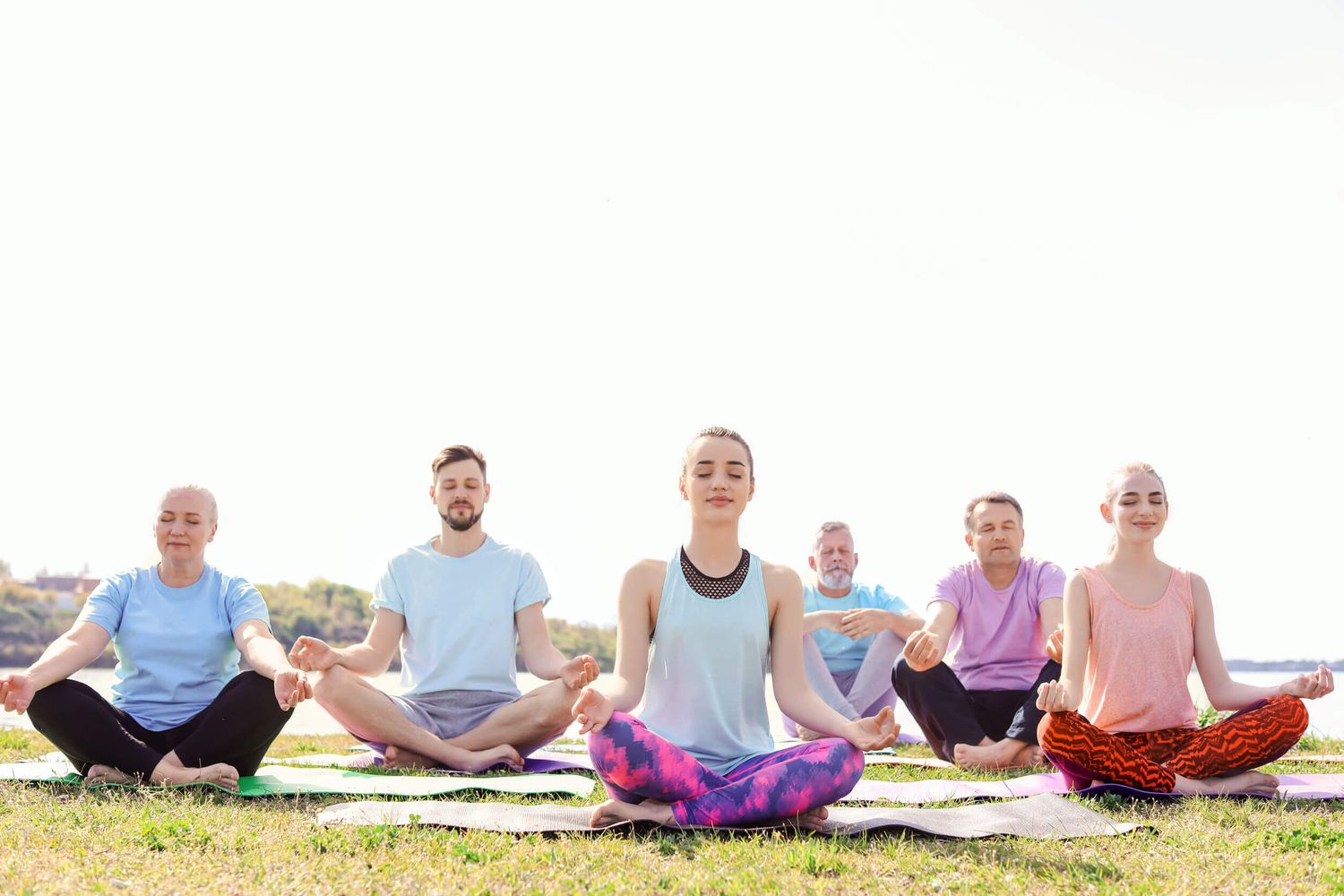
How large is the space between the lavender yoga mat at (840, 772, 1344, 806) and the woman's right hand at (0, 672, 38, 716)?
4377 millimetres

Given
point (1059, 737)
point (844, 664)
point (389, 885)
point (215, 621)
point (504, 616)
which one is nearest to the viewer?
point (389, 885)

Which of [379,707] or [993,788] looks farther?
[379,707]

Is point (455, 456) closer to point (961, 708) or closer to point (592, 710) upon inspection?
point (592, 710)

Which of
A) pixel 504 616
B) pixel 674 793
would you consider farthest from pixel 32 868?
pixel 504 616

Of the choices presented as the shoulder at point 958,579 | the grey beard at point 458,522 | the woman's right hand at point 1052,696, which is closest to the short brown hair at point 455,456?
the grey beard at point 458,522

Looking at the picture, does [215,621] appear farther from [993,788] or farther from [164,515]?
[993,788]

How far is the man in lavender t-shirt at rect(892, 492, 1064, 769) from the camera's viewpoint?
8.17 meters

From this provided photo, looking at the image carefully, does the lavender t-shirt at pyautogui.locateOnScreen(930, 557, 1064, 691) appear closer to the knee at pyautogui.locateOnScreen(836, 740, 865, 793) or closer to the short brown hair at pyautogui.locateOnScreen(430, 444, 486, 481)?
the short brown hair at pyautogui.locateOnScreen(430, 444, 486, 481)

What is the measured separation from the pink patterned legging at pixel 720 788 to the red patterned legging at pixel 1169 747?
1651 mm

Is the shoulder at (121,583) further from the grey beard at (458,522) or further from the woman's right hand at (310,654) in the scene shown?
the grey beard at (458,522)

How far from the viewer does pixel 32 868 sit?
13.8 ft

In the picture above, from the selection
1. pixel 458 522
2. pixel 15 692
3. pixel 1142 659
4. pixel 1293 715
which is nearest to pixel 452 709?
pixel 458 522

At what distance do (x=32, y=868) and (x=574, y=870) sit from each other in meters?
1.95

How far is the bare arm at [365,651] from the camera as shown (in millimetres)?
6531
